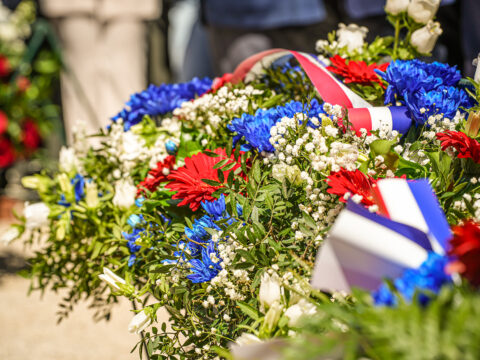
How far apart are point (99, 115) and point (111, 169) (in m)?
2.13

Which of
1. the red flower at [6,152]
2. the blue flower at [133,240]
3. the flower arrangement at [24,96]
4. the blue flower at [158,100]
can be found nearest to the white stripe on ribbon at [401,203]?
the blue flower at [133,240]

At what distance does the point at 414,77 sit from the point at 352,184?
9.6 inches

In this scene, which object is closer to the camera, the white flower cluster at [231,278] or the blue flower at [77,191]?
the white flower cluster at [231,278]

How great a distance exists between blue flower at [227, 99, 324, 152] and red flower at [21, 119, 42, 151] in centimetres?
267

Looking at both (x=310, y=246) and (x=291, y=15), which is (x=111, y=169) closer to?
(x=310, y=246)

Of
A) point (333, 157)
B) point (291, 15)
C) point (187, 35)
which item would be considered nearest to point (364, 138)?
point (333, 157)

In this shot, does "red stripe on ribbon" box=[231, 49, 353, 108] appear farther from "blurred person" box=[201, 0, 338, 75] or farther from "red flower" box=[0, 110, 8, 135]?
"red flower" box=[0, 110, 8, 135]

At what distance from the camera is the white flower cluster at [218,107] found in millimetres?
771

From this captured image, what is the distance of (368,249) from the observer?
15.5 inches

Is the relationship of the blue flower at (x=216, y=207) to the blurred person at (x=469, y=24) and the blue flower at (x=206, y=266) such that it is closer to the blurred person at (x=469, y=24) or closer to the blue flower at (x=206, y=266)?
the blue flower at (x=206, y=266)

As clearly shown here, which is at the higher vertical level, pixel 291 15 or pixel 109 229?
pixel 291 15

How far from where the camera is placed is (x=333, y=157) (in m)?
0.56

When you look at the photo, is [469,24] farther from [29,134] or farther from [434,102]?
[29,134]

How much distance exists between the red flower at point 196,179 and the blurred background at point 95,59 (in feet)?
3.50
